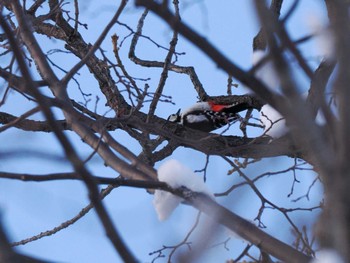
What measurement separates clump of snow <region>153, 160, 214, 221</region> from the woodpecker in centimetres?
234

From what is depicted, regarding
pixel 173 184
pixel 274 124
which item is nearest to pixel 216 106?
pixel 274 124

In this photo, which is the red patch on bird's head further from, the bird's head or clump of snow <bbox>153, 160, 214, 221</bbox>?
clump of snow <bbox>153, 160, 214, 221</bbox>

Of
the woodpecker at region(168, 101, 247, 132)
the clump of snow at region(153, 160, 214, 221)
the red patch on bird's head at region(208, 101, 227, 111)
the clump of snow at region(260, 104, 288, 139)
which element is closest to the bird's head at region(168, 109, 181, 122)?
the woodpecker at region(168, 101, 247, 132)

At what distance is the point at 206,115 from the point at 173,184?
2.58 m

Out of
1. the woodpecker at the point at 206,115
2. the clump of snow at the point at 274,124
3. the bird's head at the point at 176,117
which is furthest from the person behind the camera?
the bird's head at the point at 176,117

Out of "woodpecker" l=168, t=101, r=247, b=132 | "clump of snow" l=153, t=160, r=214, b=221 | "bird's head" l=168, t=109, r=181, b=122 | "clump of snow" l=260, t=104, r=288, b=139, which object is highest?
"bird's head" l=168, t=109, r=181, b=122

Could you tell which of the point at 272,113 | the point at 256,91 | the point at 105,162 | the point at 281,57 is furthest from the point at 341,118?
the point at 272,113

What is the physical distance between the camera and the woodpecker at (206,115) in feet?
14.2

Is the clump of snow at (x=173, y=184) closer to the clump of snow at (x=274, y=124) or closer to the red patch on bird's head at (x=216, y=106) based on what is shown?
the clump of snow at (x=274, y=124)

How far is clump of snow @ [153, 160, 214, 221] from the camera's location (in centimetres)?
186

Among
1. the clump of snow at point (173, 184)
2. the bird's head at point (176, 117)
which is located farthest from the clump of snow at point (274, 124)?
the clump of snow at point (173, 184)

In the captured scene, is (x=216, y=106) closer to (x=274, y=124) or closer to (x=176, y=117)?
(x=176, y=117)

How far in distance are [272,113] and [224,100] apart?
867 millimetres

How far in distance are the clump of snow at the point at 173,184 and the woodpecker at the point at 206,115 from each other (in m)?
2.34
